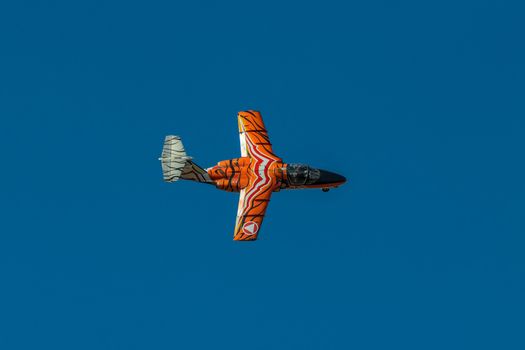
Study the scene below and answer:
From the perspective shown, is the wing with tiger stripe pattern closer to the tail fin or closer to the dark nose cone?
the dark nose cone

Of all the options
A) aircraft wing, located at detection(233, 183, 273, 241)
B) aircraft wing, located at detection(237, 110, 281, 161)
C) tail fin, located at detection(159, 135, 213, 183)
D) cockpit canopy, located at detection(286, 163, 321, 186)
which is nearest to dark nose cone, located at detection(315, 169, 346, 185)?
cockpit canopy, located at detection(286, 163, 321, 186)

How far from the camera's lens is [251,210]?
66.6 m

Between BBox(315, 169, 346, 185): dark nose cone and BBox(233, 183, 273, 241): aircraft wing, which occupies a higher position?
BBox(315, 169, 346, 185): dark nose cone

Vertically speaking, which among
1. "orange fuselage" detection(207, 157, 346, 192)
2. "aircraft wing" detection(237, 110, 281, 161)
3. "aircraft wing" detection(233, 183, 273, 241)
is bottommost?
"aircraft wing" detection(233, 183, 273, 241)

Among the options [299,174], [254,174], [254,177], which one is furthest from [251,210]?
[299,174]

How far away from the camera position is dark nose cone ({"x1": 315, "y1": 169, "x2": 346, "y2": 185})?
68.9 meters

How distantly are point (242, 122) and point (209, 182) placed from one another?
437 centimetres

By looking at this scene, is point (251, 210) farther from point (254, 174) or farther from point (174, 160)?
point (174, 160)

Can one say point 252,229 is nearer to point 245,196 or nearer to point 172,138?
point 245,196

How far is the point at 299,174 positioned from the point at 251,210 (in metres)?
3.86

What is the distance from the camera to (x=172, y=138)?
6788cm

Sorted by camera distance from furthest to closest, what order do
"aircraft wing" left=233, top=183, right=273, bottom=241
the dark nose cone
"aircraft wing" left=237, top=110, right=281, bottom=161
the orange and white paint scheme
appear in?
the dark nose cone < "aircraft wing" left=237, top=110, right=281, bottom=161 < the orange and white paint scheme < "aircraft wing" left=233, top=183, right=273, bottom=241

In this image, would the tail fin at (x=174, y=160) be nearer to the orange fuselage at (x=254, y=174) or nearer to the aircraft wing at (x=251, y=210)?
the orange fuselage at (x=254, y=174)

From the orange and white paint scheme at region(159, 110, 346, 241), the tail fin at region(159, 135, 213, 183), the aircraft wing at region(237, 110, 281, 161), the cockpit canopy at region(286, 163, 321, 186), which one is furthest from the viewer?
the aircraft wing at region(237, 110, 281, 161)
